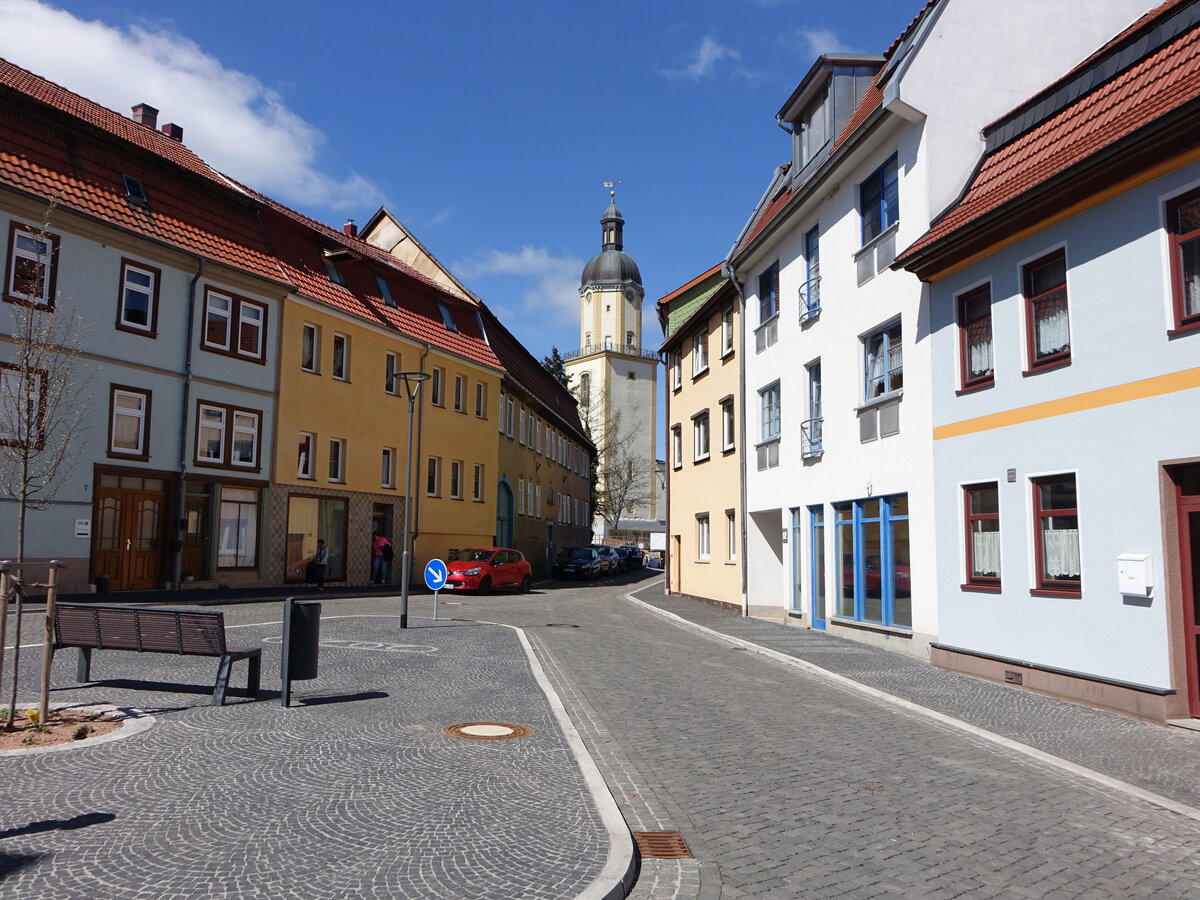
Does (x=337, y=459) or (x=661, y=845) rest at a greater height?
(x=337, y=459)

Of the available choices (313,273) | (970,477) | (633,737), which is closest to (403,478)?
(313,273)

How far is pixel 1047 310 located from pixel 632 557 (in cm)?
5488

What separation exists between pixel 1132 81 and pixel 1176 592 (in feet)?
20.2

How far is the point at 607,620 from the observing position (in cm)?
2258

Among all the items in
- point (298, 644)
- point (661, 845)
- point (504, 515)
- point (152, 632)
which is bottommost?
point (661, 845)

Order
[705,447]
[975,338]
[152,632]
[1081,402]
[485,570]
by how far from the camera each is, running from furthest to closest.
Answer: [485,570] < [705,447] < [975,338] < [1081,402] < [152,632]

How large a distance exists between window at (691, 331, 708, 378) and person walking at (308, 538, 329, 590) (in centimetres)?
1263

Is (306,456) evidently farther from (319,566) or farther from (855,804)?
(855,804)

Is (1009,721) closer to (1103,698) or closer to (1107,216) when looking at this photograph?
(1103,698)

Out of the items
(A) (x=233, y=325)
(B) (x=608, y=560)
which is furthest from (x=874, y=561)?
(B) (x=608, y=560)

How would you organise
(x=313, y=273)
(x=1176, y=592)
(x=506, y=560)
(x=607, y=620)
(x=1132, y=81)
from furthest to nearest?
(x=506, y=560) → (x=313, y=273) → (x=607, y=620) → (x=1132, y=81) → (x=1176, y=592)

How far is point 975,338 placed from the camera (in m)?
14.0

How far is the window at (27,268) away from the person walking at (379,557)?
44.4ft

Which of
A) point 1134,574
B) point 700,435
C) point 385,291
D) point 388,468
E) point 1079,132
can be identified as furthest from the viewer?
point 385,291
